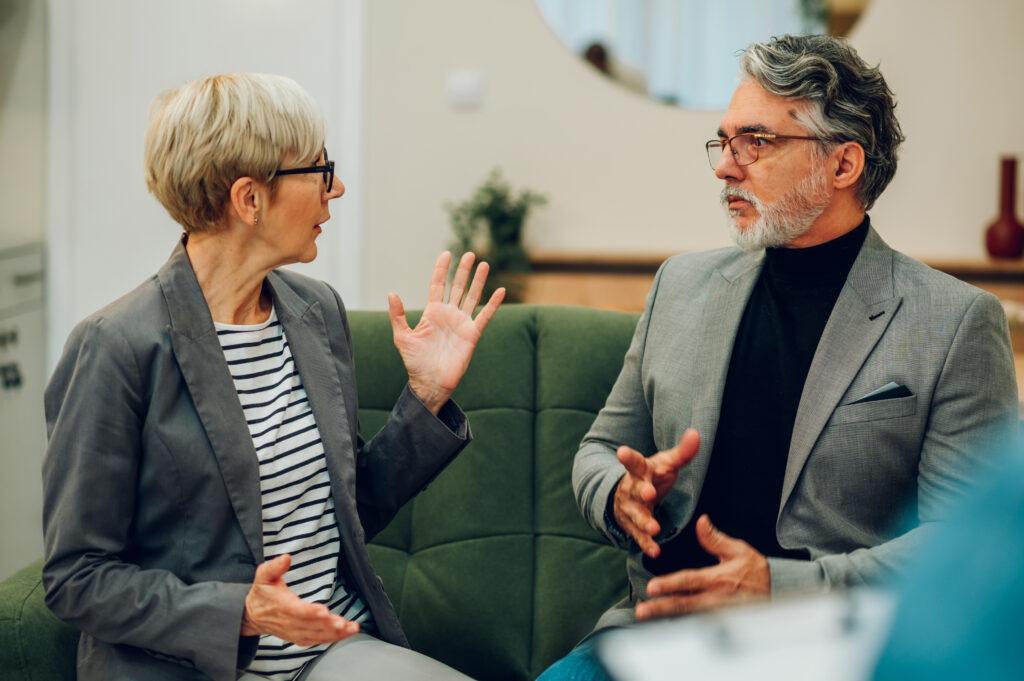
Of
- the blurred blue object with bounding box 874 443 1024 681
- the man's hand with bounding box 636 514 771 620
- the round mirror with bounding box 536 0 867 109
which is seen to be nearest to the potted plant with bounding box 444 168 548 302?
the round mirror with bounding box 536 0 867 109

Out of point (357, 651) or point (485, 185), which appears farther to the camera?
point (485, 185)

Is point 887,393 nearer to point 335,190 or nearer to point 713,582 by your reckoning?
point 713,582

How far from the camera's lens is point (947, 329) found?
137cm

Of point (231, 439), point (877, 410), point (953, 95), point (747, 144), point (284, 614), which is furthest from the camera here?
point (953, 95)

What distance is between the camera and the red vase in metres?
3.37

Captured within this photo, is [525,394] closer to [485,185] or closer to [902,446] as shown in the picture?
[902,446]

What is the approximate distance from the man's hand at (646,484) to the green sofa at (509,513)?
399 mm

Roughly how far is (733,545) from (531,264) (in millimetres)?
2465

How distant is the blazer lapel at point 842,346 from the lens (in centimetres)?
139

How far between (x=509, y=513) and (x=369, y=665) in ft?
1.70

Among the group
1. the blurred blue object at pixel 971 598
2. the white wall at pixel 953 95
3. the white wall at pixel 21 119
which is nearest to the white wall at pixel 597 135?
the white wall at pixel 953 95

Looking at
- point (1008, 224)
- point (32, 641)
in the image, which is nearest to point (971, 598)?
point (32, 641)

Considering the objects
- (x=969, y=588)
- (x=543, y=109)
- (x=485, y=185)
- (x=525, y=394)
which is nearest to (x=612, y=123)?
(x=543, y=109)

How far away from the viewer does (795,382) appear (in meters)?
1.47
